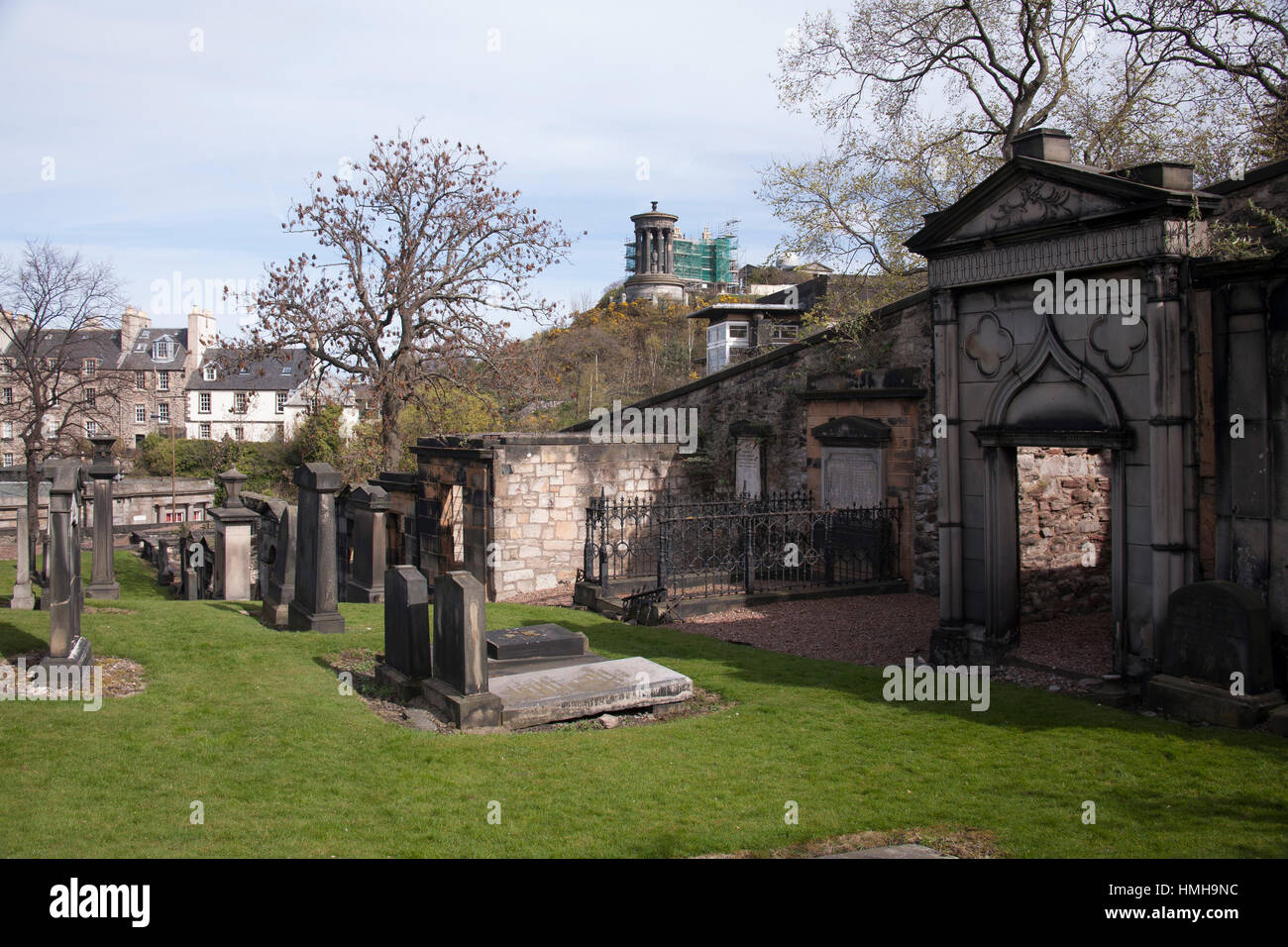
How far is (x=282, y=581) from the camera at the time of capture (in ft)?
39.9

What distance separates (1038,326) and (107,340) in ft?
212

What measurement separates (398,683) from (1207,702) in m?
6.95

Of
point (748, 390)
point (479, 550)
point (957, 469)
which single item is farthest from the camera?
point (748, 390)

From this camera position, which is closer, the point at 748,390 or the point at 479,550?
the point at 479,550

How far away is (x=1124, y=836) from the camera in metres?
4.99

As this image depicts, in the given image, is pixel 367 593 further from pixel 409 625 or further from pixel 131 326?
pixel 131 326

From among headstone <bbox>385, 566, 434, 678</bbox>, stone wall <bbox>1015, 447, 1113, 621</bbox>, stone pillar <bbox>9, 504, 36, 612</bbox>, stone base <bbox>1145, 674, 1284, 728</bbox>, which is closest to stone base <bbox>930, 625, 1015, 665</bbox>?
stone base <bbox>1145, 674, 1284, 728</bbox>

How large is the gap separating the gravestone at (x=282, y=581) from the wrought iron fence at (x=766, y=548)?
14.9ft

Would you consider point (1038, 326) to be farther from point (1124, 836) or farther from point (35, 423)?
point (35, 423)

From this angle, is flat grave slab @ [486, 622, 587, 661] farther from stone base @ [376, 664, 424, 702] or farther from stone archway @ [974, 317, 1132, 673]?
stone archway @ [974, 317, 1132, 673]

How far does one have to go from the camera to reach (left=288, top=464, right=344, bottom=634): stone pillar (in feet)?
36.5
